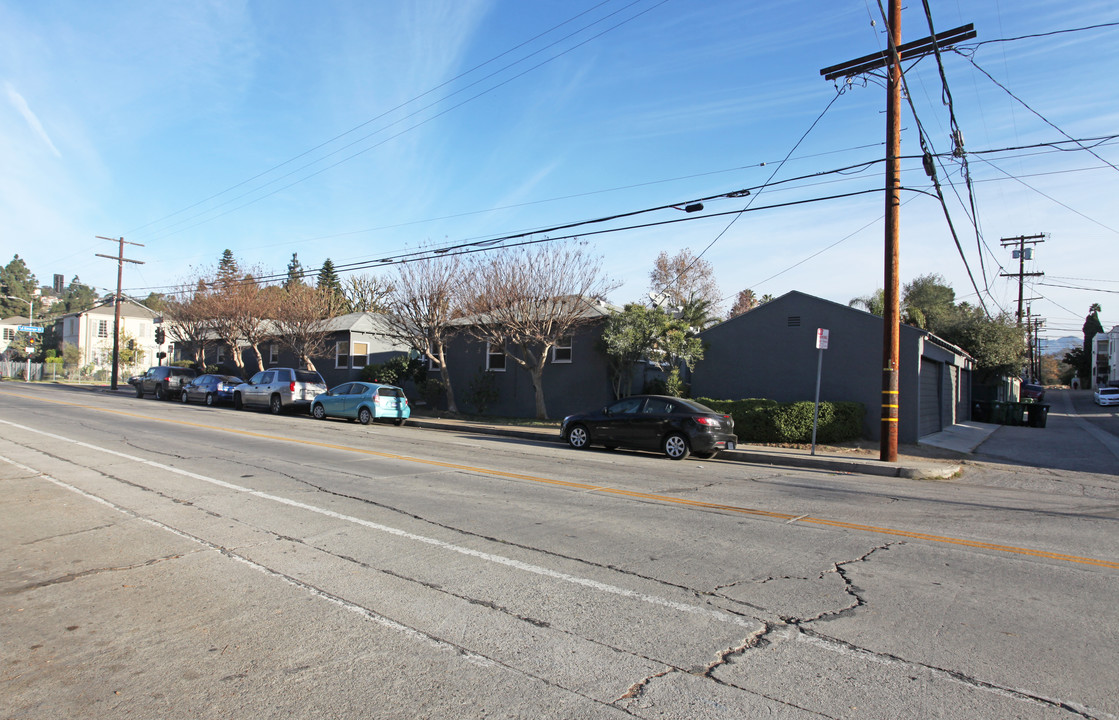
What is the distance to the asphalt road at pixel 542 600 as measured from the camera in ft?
11.5

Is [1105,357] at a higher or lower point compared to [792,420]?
higher

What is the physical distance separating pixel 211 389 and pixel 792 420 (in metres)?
24.6

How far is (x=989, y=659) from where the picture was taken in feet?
12.8

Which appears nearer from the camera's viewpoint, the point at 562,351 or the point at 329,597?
the point at 329,597

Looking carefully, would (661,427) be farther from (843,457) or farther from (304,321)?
(304,321)

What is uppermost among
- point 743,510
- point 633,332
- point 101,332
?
point 101,332

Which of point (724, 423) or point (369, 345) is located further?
point (369, 345)

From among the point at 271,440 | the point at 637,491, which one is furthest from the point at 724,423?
the point at 271,440

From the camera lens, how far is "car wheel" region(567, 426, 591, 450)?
1575 cm

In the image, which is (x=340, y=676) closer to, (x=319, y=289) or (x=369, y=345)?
(x=369, y=345)

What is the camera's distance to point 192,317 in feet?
115

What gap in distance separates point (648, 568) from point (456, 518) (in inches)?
104

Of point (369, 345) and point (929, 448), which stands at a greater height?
point (369, 345)

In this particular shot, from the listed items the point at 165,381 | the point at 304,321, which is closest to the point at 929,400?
the point at 304,321
